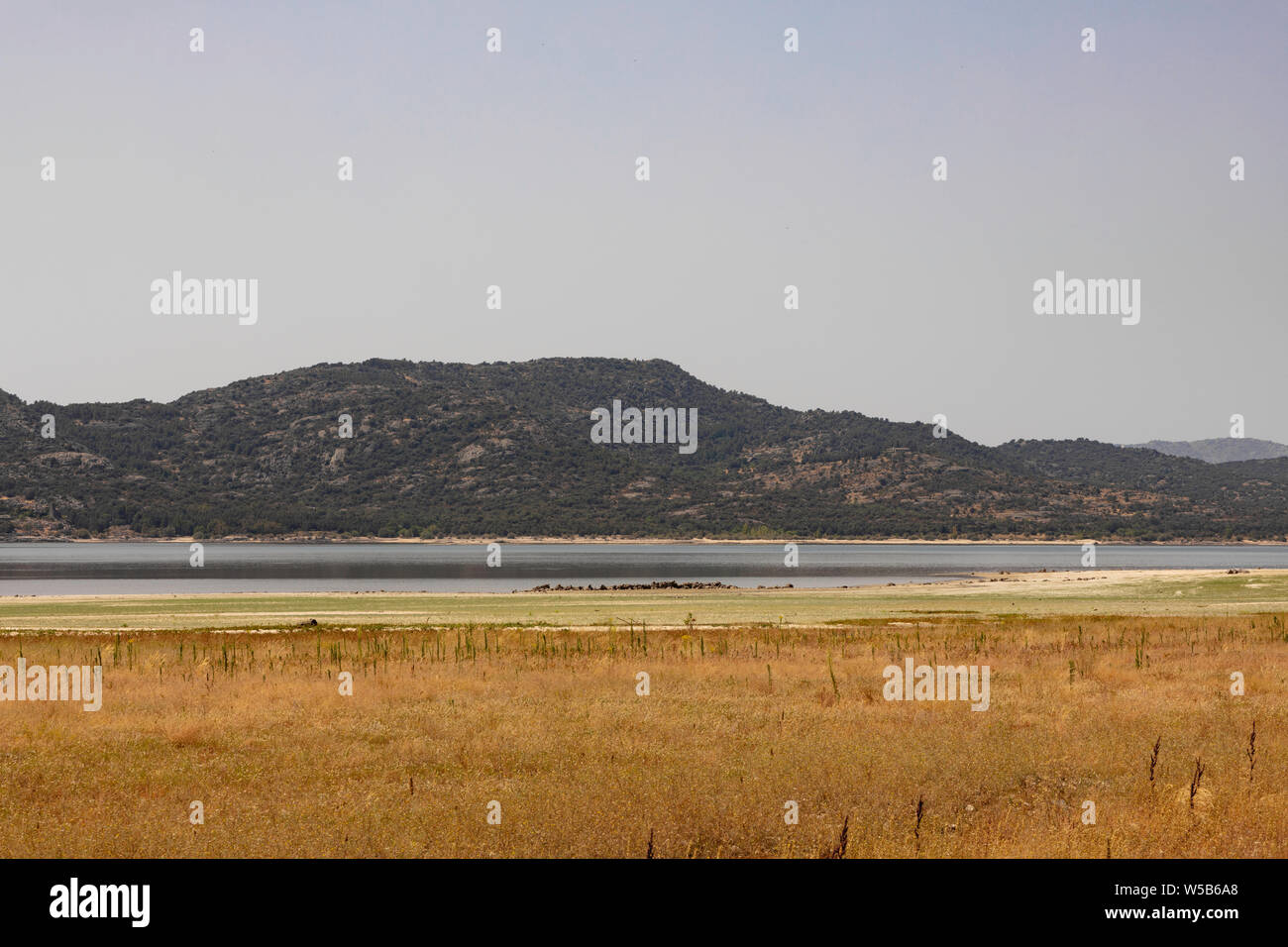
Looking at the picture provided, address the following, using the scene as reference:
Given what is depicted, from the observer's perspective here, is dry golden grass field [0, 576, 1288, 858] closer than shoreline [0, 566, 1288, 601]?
Yes

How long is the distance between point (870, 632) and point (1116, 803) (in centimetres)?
2802

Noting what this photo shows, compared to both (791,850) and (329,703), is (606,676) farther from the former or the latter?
(791,850)

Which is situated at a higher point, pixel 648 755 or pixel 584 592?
pixel 648 755

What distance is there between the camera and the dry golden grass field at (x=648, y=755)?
13242 millimetres

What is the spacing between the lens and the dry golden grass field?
1324 cm

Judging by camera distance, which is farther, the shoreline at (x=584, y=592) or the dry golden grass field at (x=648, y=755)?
the shoreline at (x=584, y=592)

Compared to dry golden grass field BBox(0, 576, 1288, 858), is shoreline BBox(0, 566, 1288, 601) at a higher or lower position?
lower

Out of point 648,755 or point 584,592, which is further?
point 584,592

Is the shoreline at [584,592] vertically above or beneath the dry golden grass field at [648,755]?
beneath

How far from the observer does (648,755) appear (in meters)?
17.9

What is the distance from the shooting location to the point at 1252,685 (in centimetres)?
2581
